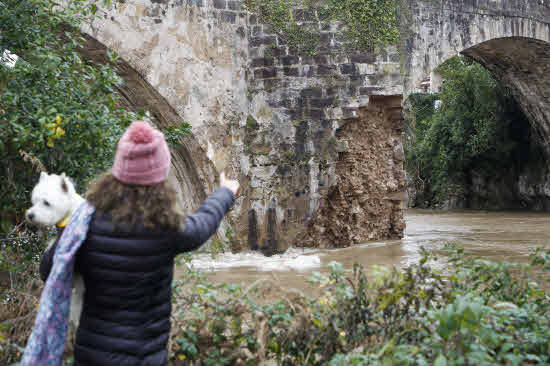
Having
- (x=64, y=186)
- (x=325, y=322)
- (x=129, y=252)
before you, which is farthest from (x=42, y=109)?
(x=325, y=322)

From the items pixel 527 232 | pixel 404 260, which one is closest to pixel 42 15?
pixel 404 260

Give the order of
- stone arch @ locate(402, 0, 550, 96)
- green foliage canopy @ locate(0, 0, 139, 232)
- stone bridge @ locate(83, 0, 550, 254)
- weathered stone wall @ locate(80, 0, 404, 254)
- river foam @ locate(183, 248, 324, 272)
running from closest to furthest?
1. green foliage canopy @ locate(0, 0, 139, 232)
2. river foam @ locate(183, 248, 324, 272)
3. stone bridge @ locate(83, 0, 550, 254)
4. weathered stone wall @ locate(80, 0, 404, 254)
5. stone arch @ locate(402, 0, 550, 96)

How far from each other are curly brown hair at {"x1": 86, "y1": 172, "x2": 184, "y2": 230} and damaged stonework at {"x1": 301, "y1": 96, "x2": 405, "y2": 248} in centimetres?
577

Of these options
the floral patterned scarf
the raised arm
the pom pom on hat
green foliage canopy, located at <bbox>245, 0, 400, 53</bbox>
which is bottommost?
the floral patterned scarf

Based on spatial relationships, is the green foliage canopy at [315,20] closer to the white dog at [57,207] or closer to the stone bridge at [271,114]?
the stone bridge at [271,114]

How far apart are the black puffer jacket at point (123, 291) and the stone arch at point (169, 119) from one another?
15.9 ft

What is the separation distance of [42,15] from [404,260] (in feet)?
17.2

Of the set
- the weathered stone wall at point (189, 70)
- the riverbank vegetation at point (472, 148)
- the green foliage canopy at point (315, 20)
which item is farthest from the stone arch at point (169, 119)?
the riverbank vegetation at point (472, 148)

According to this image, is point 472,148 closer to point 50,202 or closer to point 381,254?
point 381,254

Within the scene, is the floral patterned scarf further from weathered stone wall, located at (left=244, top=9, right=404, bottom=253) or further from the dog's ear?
weathered stone wall, located at (left=244, top=9, right=404, bottom=253)

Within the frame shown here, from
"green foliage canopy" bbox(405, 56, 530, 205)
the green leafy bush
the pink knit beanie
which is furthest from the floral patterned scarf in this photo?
"green foliage canopy" bbox(405, 56, 530, 205)

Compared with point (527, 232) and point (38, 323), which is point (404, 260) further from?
point (38, 323)

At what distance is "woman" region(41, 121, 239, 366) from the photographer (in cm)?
184

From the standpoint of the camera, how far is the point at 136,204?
1855 millimetres
